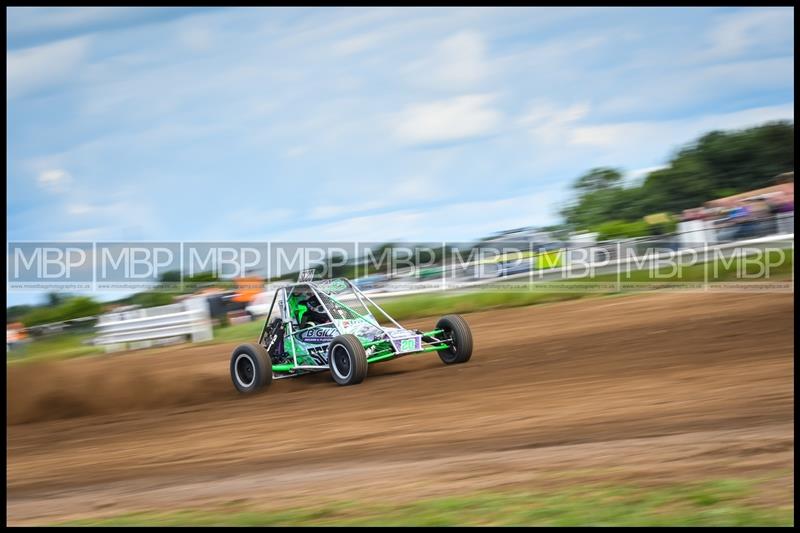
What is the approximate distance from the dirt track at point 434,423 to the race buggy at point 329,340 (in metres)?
0.28

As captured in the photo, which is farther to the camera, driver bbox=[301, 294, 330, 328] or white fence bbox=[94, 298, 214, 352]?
white fence bbox=[94, 298, 214, 352]

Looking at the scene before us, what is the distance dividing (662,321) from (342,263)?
861cm

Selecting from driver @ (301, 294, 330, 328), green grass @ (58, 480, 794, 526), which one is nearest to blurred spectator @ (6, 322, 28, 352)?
driver @ (301, 294, 330, 328)

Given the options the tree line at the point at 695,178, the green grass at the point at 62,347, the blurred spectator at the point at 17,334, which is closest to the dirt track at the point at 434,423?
the green grass at the point at 62,347

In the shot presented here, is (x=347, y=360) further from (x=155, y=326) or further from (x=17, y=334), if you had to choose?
(x=17, y=334)

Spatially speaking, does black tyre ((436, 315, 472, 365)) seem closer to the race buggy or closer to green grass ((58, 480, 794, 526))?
the race buggy

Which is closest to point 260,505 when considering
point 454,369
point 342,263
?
point 454,369

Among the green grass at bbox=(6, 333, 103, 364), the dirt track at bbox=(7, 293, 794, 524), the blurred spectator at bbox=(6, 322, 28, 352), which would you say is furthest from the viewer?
the blurred spectator at bbox=(6, 322, 28, 352)

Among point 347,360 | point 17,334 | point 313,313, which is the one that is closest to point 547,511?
point 347,360

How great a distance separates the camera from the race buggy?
1043 cm

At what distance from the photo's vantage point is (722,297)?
1477cm

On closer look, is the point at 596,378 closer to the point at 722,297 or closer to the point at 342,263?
the point at 722,297

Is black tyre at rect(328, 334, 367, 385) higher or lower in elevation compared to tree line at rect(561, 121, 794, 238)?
lower

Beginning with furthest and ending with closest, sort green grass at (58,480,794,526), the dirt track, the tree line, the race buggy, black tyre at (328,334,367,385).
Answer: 1. the tree line
2. the race buggy
3. black tyre at (328,334,367,385)
4. the dirt track
5. green grass at (58,480,794,526)
